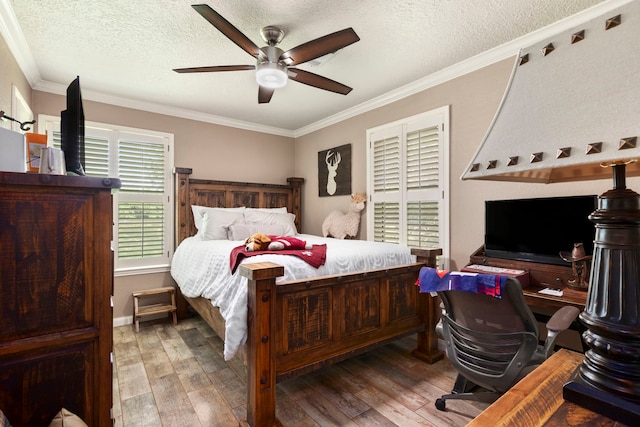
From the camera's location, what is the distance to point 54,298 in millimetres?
1093

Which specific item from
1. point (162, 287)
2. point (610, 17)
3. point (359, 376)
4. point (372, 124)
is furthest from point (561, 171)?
point (162, 287)

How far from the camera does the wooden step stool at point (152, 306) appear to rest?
335cm

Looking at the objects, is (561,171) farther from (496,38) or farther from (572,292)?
(496,38)

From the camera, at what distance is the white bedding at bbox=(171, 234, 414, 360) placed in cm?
176

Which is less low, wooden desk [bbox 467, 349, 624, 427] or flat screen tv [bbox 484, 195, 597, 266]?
flat screen tv [bbox 484, 195, 597, 266]

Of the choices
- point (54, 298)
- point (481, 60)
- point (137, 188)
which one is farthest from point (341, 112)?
point (54, 298)

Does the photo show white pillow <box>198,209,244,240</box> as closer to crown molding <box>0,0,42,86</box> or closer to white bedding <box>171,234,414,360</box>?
white bedding <box>171,234,414,360</box>

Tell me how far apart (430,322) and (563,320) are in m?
1.20

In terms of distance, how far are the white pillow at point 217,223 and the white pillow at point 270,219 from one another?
156 mm

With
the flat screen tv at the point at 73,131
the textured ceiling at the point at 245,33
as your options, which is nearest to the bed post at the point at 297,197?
the textured ceiling at the point at 245,33

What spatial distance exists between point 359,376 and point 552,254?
1653 mm

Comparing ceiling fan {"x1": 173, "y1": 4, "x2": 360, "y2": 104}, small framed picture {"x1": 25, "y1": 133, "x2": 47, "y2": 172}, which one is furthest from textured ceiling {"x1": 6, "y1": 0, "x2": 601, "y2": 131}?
small framed picture {"x1": 25, "y1": 133, "x2": 47, "y2": 172}

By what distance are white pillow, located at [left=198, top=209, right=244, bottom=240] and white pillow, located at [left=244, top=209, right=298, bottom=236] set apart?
0.16m

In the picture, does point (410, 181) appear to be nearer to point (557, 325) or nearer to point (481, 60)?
point (481, 60)
